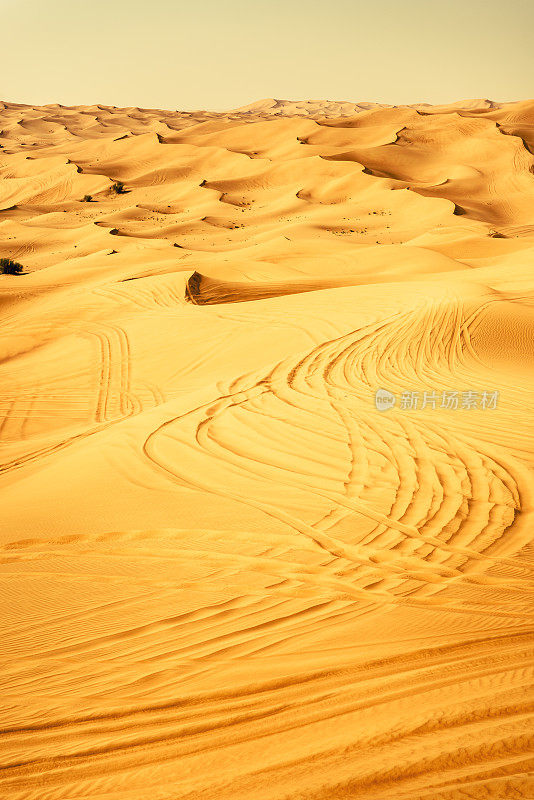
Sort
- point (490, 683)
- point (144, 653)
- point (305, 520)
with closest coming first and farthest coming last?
point (490, 683) → point (144, 653) → point (305, 520)

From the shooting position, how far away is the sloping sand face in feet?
8.70

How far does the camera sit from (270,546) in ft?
14.7

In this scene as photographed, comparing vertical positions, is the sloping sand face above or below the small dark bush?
below

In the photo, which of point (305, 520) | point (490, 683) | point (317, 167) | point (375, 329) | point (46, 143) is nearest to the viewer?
point (490, 683)

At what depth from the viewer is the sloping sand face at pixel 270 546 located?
8.70ft

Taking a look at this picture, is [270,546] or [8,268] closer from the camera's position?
[270,546]

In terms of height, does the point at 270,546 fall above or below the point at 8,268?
below

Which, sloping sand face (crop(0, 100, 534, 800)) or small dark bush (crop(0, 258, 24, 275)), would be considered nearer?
sloping sand face (crop(0, 100, 534, 800))

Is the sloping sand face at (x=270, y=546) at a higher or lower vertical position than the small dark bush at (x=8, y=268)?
lower

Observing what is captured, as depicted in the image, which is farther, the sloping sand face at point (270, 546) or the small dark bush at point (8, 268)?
the small dark bush at point (8, 268)

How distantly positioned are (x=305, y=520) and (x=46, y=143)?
258 feet

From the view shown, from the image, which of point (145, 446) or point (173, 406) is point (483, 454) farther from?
point (173, 406)

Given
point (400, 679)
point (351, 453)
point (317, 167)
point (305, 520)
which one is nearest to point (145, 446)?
point (351, 453)

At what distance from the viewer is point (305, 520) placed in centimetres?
486
